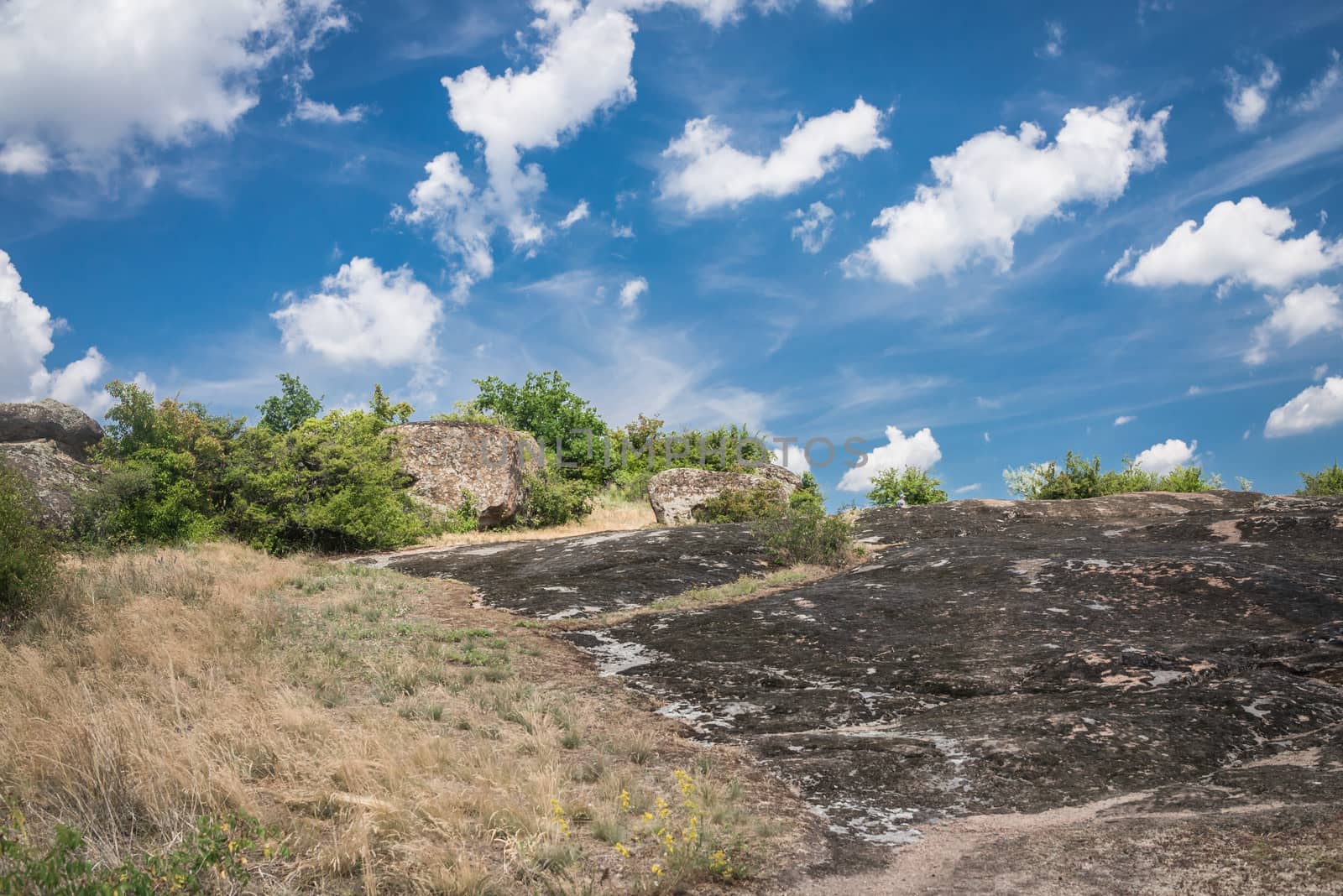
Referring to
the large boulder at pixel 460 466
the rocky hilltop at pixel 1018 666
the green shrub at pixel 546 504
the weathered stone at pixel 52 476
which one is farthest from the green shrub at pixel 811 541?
the weathered stone at pixel 52 476

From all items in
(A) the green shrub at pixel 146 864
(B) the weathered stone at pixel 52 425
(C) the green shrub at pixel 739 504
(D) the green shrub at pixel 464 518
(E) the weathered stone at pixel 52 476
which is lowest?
(A) the green shrub at pixel 146 864

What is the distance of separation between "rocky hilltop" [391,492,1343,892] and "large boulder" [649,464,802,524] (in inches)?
414

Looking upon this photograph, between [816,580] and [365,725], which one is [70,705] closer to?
[365,725]

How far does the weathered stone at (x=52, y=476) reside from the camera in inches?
779

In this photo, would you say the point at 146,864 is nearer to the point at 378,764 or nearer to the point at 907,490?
the point at 378,764

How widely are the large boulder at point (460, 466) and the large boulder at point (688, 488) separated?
4772 mm

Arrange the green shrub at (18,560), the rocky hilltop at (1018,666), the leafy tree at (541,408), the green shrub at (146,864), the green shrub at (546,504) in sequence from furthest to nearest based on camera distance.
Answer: the leafy tree at (541,408) < the green shrub at (546,504) < the green shrub at (18,560) < the rocky hilltop at (1018,666) < the green shrub at (146,864)

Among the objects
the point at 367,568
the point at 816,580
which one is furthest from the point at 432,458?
the point at 816,580

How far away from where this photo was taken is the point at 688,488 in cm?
2653

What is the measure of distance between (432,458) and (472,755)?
2171 cm

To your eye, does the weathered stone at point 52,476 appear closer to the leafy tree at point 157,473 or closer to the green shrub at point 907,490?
the leafy tree at point 157,473

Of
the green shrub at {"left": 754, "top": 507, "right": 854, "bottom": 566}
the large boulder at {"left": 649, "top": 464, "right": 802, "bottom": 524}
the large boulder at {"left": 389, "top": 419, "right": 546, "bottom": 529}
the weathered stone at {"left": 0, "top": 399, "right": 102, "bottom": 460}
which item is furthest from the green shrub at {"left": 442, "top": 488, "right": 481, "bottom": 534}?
the green shrub at {"left": 754, "top": 507, "right": 854, "bottom": 566}

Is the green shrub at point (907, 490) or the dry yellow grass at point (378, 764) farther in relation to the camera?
the green shrub at point (907, 490)

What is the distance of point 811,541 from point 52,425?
23.8 metres
